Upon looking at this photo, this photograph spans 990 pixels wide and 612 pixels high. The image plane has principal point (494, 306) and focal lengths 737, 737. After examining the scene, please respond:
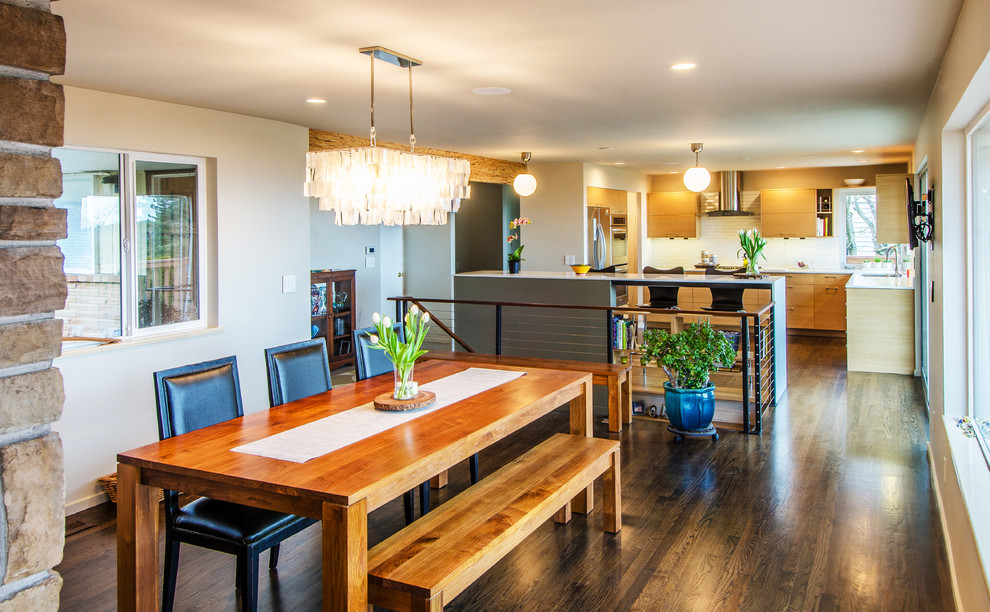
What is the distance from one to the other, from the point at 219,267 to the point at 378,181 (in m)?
1.96

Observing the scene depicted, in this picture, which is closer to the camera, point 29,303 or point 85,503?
point 29,303

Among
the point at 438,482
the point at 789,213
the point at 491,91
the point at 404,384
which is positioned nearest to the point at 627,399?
the point at 438,482

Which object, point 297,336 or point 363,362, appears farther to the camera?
point 297,336

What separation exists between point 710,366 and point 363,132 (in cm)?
329

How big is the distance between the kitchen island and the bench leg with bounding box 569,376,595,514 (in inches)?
78.9

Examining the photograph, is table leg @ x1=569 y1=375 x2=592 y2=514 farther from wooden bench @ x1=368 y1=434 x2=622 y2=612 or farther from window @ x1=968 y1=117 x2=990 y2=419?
window @ x1=968 y1=117 x2=990 y2=419

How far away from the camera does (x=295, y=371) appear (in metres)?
3.60

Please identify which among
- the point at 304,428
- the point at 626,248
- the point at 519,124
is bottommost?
the point at 304,428

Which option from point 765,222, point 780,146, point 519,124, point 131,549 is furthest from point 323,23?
point 765,222

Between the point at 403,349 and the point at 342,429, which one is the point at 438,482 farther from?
the point at 342,429

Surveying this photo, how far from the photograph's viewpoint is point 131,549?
246 cm

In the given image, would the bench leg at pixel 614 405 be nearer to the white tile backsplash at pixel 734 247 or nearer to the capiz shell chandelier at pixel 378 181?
the capiz shell chandelier at pixel 378 181

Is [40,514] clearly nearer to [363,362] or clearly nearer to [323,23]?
[323,23]

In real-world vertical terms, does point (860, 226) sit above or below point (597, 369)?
above
